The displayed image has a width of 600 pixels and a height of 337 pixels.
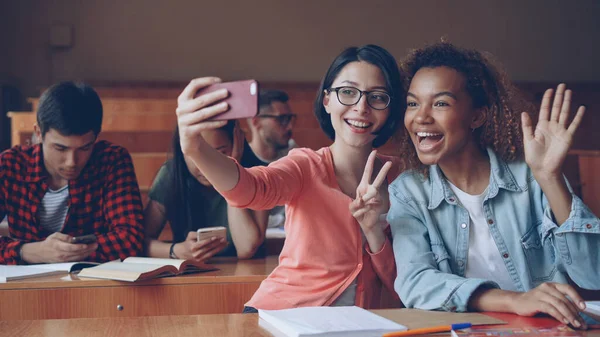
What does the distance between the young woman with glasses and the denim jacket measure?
0.09 meters

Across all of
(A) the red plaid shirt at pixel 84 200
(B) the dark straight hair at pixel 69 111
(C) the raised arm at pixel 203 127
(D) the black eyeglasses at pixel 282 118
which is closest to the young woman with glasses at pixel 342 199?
(C) the raised arm at pixel 203 127

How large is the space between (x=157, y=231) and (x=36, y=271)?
1.81 ft

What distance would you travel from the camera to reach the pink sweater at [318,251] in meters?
1.66

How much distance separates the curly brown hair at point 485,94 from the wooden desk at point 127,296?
70 centimetres

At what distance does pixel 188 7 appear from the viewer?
7.30 meters

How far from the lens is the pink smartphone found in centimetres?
119

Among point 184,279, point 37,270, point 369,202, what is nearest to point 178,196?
point 184,279

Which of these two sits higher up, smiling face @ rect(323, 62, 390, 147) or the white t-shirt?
smiling face @ rect(323, 62, 390, 147)

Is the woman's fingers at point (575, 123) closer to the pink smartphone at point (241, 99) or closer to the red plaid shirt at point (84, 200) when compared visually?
the pink smartphone at point (241, 99)

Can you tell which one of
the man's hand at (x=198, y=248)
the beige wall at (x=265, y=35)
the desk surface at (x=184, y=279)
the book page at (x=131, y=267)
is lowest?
the desk surface at (x=184, y=279)

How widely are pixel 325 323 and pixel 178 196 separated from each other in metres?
1.40

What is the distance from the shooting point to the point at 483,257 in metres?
1.61

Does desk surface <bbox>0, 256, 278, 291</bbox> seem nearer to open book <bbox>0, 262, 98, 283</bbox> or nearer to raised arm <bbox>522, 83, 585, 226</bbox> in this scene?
open book <bbox>0, 262, 98, 283</bbox>

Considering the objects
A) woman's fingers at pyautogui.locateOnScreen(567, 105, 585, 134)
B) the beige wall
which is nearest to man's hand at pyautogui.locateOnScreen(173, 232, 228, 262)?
woman's fingers at pyautogui.locateOnScreen(567, 105, 585, 134)
